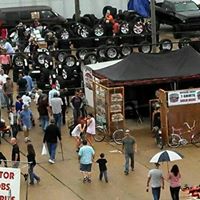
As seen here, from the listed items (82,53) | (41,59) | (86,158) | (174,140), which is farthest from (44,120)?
(82,53)

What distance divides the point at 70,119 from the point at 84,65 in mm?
2778

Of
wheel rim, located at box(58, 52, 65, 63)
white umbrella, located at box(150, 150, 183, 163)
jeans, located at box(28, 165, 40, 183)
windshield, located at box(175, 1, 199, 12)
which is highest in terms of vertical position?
windshield, located at box(175, 1, 199, 12)

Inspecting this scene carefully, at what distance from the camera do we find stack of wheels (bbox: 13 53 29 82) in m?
32.6

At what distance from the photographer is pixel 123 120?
25.8 metres

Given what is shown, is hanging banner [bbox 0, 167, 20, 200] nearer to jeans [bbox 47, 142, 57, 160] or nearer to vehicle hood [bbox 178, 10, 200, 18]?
jeans [bbox 47, 142, 57, 160]

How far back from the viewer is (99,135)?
25.9 meters

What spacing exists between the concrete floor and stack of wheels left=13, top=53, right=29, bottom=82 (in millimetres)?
6894

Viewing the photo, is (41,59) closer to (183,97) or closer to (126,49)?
(126,49)

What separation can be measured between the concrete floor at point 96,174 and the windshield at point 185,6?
17.9 m

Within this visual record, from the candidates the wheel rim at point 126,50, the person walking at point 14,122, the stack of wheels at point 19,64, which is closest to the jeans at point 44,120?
the person walking at point 14,122

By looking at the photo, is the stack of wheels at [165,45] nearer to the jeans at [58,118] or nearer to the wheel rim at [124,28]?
the wheel rim at [124,28]

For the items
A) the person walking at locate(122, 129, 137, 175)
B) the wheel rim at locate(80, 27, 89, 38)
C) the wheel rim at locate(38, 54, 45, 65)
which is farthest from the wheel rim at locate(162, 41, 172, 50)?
the person walking at locate(122, 129, 137, 175)

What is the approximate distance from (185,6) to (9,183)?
29370 mm

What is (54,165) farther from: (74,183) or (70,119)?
A: (70,119)
